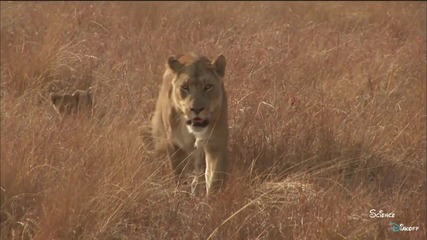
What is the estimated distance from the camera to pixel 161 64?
22.9 ft

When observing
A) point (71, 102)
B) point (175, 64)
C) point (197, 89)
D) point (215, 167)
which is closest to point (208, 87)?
point (197, 89)

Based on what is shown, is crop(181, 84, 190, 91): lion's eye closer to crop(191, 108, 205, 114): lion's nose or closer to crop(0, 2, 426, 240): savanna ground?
crop(191, 108, 205, 114): lion's nose

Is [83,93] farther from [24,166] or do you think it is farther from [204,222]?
[204,222]

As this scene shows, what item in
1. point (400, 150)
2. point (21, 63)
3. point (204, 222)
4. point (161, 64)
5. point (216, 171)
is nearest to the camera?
point (204, 222)

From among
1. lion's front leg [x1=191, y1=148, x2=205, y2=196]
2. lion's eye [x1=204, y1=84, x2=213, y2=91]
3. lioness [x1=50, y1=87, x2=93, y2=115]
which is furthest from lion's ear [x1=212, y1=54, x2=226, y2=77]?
lioness [x1=50, y1=87, x2=93, y2=115]

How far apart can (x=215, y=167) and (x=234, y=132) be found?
28.0 inches

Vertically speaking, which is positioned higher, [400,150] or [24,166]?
[24,166]

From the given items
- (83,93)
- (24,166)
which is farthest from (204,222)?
(83,93)

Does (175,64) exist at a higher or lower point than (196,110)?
higher

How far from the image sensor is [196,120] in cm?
457

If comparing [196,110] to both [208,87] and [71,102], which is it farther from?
[71,102]

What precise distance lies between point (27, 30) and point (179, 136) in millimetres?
3819

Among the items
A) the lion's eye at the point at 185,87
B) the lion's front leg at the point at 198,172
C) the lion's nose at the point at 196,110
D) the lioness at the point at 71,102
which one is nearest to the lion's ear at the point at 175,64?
the lion's eye at the point at 185,87

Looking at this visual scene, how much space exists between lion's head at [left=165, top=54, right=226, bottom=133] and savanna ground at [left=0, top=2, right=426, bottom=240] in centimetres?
38
